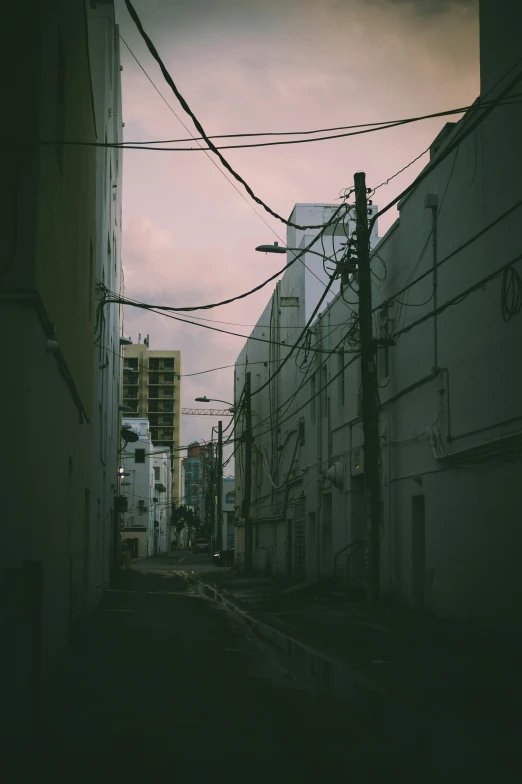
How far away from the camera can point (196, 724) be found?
7.27m

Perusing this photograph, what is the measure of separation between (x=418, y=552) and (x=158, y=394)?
410 ft

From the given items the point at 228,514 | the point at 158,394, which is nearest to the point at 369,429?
the point at 228,514

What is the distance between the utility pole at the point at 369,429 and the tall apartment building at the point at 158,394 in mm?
122027

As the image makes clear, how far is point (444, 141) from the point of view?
17906 mm

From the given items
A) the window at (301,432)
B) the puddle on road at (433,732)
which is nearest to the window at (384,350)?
the window at (301,432)

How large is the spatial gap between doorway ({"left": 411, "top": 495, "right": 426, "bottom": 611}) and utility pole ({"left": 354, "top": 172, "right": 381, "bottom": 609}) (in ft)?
3.46

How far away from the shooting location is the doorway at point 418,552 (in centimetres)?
1828

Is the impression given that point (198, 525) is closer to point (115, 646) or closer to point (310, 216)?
point (310, 216)

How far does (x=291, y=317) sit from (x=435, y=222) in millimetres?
19946

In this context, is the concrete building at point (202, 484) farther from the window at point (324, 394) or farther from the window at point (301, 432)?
the window at point (324, 394)

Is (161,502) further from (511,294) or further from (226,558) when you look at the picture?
(511,294)

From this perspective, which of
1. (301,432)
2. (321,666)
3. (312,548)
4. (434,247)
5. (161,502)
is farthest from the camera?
(161,502)

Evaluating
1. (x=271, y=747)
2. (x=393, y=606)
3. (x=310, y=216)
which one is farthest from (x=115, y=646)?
(x=310, y=216)

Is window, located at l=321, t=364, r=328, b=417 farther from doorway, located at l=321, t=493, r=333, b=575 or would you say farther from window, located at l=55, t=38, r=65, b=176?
window, located at l=55, t=38, r=65, b=176
